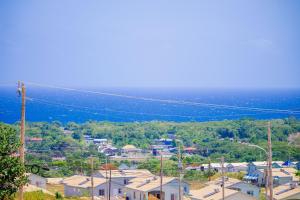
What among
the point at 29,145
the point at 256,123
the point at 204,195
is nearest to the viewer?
the point at 204,195

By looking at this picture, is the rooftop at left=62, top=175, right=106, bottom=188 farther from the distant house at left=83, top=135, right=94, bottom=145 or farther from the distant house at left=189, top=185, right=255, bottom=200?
the distant house at left=83, top=135, right=94, bottom=145

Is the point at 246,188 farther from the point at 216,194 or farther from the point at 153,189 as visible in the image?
the point at 153,189

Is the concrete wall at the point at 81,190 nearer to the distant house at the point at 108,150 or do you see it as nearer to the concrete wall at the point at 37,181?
the concrete wall at the point at 37,181

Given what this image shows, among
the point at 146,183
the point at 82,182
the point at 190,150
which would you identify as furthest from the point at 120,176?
the point at 190,150

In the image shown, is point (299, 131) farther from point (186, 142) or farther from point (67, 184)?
point (67, 184)

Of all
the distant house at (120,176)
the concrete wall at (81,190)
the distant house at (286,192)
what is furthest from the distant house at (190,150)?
the distant house at (286,192)

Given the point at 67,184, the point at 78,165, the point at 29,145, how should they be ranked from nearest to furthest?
the point at 67,184 < the point at 78,165 < the point at 29,145

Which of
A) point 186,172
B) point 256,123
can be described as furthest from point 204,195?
point 256,123
